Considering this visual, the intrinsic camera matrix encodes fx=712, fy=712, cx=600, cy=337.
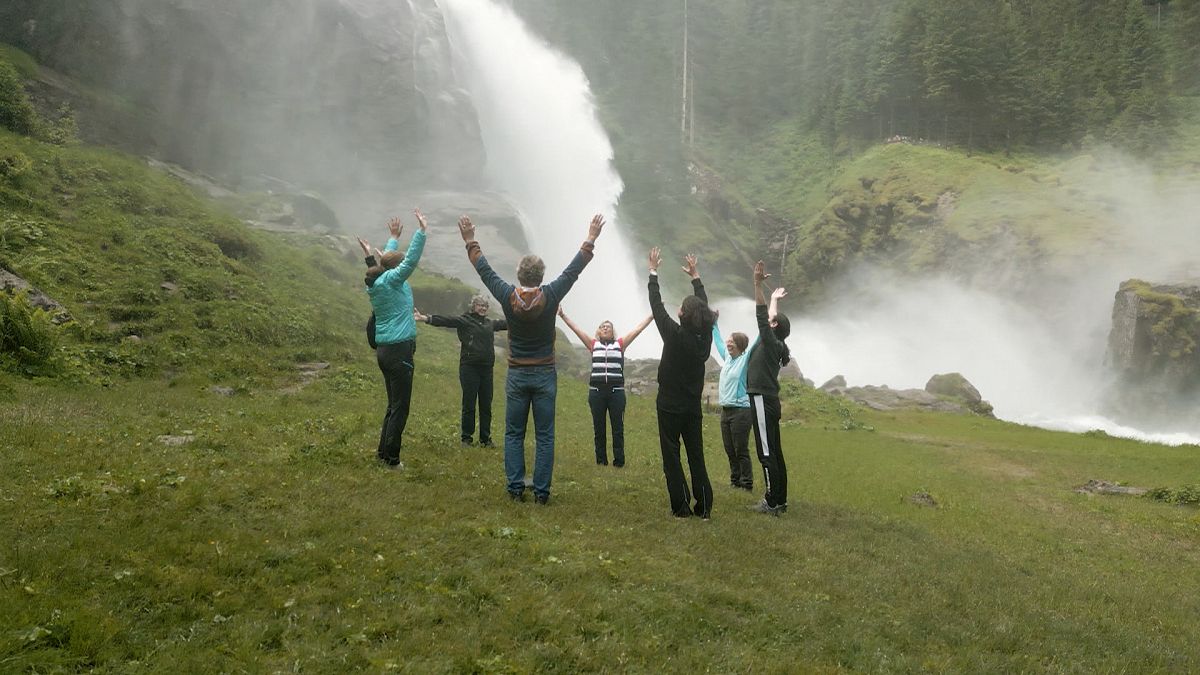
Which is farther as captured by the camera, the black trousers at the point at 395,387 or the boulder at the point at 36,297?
the boulder at the point at 36,297

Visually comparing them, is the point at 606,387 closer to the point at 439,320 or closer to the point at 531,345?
the point at 439,320

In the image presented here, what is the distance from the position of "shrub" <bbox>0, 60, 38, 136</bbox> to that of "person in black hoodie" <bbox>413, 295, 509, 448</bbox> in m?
23.6

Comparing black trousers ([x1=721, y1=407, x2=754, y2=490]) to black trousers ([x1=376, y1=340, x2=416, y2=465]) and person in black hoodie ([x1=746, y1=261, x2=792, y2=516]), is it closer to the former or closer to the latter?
person in black hoodie ([x1=746, y1=261, x2=792, y2=516])

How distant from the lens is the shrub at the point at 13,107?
2483 cm

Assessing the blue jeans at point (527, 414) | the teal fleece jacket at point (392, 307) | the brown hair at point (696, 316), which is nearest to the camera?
the blue jeans at point (527, 414)

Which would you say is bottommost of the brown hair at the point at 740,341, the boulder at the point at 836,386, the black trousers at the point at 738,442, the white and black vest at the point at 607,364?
the black trousers at the point at 738,442

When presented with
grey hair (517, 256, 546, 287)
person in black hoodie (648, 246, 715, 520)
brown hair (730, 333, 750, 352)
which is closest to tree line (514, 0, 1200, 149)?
brown hair (730, 333, 750, 352)

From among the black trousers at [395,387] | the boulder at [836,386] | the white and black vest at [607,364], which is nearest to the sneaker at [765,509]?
the white and black vest at [607,364]

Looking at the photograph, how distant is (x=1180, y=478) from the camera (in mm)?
17828

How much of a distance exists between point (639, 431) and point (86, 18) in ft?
118

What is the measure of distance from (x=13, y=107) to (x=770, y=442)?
95.7ft

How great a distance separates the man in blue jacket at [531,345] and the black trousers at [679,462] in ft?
4.45

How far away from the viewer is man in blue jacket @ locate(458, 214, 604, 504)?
24.8 ft

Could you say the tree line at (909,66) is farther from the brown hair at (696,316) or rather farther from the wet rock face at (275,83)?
the brown hair at (696,316)
